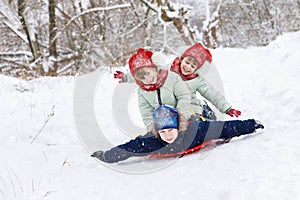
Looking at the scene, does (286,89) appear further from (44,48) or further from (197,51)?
(44,48)

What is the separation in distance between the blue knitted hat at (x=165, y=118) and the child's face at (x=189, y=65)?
1.02 metres

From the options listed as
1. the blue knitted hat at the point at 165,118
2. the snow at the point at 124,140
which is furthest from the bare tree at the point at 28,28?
the blue knitted hat at the point at 165,118

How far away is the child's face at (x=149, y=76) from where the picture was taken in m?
3.18

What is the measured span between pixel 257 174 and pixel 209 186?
0.30 m

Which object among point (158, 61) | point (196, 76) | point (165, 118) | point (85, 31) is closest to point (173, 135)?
point (165, 118)

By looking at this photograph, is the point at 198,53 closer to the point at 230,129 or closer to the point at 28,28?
the point at 230,129

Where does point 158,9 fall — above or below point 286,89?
above

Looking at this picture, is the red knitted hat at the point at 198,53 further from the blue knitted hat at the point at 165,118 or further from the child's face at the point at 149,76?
the blue knitted hat at the point at 165,118

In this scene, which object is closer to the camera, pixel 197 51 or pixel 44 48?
pixel 197 51

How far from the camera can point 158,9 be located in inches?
439

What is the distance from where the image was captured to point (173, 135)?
2.93 m

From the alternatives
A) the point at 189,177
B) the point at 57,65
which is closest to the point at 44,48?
the point at 57,65

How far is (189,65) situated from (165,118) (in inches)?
45.2

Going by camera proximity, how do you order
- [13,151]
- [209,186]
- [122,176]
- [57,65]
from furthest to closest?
[57,65]
[13,151]
[122,176]
[209,186]
